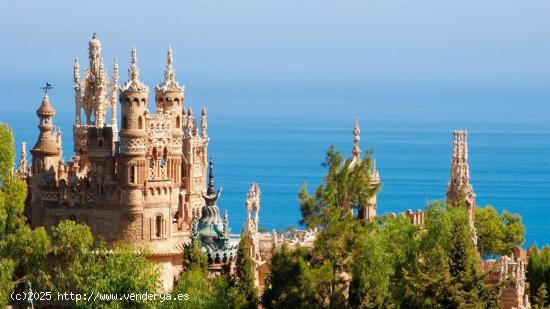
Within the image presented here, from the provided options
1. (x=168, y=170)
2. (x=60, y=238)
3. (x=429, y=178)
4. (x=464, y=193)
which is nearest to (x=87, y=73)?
(x=168, y=170)

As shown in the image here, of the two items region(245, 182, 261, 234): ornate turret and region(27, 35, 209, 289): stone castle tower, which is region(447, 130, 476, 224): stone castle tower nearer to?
region(245, 182, 261, 234): ornate turret

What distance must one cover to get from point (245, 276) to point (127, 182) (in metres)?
8.96

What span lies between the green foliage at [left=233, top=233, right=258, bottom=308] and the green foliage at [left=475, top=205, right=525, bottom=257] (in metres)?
24.9

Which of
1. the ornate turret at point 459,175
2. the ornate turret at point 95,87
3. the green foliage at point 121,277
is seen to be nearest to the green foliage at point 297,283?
the green foliage at point 121,277

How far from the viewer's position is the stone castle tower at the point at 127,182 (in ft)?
228

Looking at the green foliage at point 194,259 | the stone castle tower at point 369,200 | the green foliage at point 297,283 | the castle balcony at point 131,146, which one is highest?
the castle balcony at point 131,146

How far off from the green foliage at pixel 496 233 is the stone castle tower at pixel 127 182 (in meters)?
18.5

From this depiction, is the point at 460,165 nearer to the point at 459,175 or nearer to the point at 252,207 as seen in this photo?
the point at 459,175

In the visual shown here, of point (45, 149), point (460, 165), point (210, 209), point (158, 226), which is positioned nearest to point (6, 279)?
point (158, 226)

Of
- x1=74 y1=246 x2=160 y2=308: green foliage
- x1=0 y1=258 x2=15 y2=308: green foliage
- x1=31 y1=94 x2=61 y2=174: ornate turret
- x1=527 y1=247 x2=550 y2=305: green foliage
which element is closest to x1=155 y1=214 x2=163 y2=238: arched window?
x1=74 y1=246 x2=160 y2=308: green foliage

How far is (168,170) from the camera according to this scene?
72750 millimetres

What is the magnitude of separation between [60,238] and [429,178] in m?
111

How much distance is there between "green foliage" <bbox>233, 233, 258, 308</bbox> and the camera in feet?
203

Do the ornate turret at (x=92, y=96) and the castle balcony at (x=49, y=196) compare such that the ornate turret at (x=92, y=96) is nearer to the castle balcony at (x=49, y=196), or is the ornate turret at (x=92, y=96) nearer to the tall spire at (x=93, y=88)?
the tall spire at (x=93, y=88)
